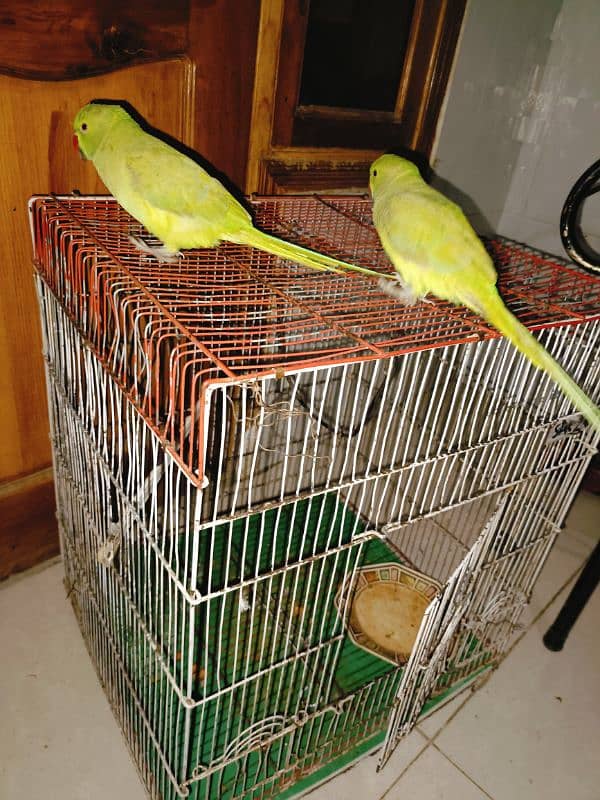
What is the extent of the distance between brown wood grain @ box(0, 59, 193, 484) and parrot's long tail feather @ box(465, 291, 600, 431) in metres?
0.88

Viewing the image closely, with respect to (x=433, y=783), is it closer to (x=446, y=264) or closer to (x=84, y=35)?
(x=446, y=264)

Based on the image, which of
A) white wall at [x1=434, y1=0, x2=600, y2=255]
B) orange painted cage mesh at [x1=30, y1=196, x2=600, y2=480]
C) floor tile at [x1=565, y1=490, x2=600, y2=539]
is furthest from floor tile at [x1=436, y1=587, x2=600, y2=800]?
white wall at [x1=434, y1=0, x2=600, y2=255]

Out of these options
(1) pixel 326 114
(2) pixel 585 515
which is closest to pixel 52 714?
(1) pixel 326 114

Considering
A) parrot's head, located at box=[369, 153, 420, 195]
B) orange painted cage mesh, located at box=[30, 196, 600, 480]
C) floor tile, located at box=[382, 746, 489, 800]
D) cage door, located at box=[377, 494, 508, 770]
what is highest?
parrot's head, located at box=[369, 153, 420, 195]

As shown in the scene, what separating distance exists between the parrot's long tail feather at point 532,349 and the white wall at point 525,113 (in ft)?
4.09

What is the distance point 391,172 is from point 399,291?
268 millimetres

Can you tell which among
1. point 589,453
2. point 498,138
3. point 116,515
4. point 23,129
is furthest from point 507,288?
point 498,138

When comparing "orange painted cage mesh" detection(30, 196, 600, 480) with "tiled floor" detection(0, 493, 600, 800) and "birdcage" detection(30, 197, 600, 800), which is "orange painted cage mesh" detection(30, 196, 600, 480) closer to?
"birdcage" detection(30, 197, 600, 800)

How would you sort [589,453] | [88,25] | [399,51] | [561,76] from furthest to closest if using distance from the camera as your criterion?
[561,76] → [399,51] → [589,453] → [88,25]

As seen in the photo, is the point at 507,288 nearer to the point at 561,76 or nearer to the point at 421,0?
the point at 421,0

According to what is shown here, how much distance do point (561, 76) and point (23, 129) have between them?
1.84 meters

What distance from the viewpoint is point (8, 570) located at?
Result: 1580 millimetres

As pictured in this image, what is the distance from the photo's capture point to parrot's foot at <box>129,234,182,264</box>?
39.3 inches

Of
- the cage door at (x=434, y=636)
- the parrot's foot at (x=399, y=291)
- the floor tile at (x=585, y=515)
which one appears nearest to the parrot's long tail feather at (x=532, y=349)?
the parrot's foot at (x=399, y=291)
